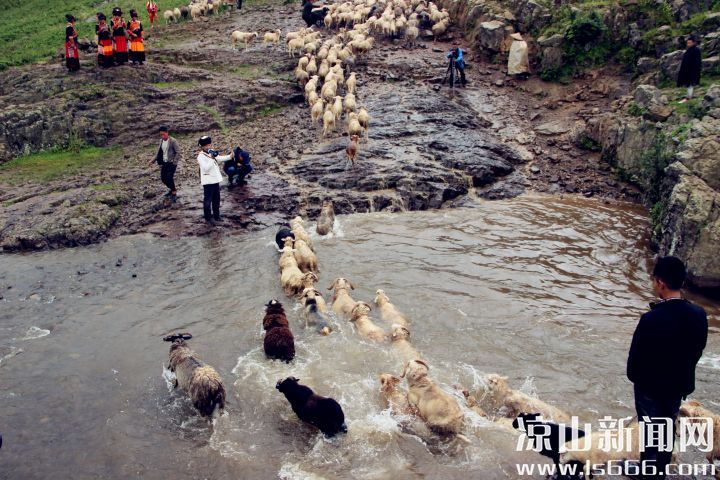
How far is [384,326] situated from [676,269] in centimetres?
498

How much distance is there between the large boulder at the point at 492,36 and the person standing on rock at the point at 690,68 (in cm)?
786

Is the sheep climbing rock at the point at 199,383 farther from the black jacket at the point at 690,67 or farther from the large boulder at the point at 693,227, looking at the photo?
the black jacket at the point at 690,67

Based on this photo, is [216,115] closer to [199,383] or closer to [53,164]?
[53,164]

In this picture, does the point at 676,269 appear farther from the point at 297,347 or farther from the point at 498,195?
the point at 498,195

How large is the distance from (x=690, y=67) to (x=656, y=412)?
1368 centimetres

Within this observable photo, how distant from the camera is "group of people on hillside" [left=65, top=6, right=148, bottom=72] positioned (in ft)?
62.2

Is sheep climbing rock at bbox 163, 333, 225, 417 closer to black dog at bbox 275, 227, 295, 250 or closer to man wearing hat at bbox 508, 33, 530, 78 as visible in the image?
black dog at bbox 275, 227, 295, 250

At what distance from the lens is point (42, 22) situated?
28.6 meters

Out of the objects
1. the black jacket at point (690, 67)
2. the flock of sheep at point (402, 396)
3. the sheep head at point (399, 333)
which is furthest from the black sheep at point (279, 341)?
the black jacket at point (690, 67)

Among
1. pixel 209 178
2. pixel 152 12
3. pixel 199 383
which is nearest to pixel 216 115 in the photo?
pixel 209 178

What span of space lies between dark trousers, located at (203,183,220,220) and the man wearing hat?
13213mm

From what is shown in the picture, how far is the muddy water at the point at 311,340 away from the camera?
20.0 ft

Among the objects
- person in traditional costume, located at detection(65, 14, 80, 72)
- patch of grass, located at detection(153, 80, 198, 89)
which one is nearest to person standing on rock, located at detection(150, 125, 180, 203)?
patch of grass, located at detection(153, 80, 198, 89)

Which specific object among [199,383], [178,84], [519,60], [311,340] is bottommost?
[311,340]
